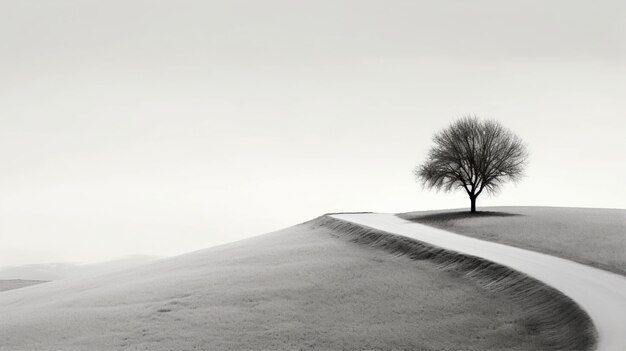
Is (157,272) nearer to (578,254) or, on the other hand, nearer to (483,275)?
(483,275)

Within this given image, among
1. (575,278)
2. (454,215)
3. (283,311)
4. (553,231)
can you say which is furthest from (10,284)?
(575,278)

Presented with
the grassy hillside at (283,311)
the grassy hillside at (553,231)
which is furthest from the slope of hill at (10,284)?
the grassy hillside at (553,231)

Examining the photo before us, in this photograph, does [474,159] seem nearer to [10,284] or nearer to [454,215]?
[454,215]

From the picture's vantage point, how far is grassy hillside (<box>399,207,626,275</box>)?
1127 inches

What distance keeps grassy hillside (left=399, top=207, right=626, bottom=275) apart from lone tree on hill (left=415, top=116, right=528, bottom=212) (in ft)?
9.23

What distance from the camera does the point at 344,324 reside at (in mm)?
21234

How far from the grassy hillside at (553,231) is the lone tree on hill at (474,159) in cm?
281

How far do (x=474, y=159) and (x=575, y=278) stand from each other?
29.2 meters

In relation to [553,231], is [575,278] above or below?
below

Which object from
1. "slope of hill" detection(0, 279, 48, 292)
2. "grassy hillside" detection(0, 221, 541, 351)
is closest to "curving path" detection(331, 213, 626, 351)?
"grassy hillside" detection(0, 221, 541, 351)

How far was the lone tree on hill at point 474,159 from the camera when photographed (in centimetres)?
5175

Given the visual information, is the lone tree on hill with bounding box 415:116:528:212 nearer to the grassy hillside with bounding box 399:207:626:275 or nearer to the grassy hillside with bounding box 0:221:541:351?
the grassy hillside with bounding box 399:207:626:275

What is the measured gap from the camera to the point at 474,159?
51.6m

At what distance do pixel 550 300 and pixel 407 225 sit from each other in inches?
894
